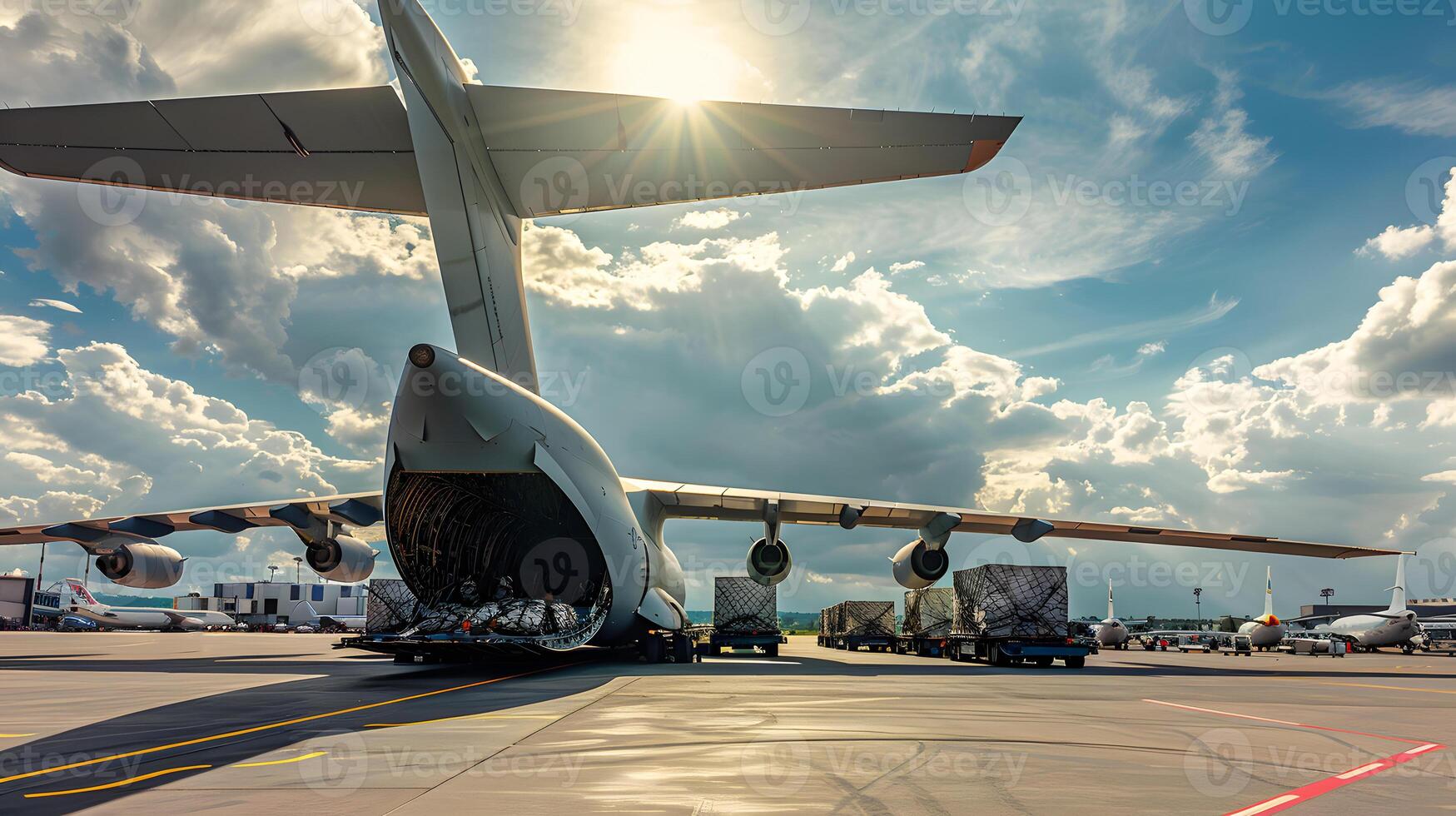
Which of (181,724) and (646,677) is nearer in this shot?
(181,724)

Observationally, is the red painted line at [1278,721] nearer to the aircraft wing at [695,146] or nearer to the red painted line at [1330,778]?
the red painted line at [1330,778]

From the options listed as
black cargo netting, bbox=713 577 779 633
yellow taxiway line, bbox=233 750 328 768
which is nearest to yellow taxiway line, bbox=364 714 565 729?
yellow taxiway line, bbox=233 750 328 768

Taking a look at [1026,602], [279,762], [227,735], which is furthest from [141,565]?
[1026,602]

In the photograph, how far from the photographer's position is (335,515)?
21625 mm

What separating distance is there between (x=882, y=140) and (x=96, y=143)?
9.94 meters

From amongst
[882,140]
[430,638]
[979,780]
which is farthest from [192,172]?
[979,780]

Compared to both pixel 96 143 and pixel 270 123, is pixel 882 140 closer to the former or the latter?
pixel 270 123

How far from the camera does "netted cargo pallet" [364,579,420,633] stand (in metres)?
19.6

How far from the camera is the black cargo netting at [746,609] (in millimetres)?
29422

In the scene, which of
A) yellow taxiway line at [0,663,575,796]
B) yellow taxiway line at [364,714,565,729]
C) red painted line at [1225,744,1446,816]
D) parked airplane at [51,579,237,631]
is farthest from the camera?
parked airplane at [51,579,237,631]

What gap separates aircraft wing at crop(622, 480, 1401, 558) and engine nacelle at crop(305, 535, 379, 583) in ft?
21.5

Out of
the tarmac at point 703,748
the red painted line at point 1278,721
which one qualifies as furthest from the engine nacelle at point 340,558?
the red painted line at point 1278,721

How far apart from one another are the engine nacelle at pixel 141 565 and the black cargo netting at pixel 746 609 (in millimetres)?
14876

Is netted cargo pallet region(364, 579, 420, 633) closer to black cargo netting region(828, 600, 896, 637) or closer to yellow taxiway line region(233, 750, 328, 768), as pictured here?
yellow taxiway line region(233, 750, 328, 768)
